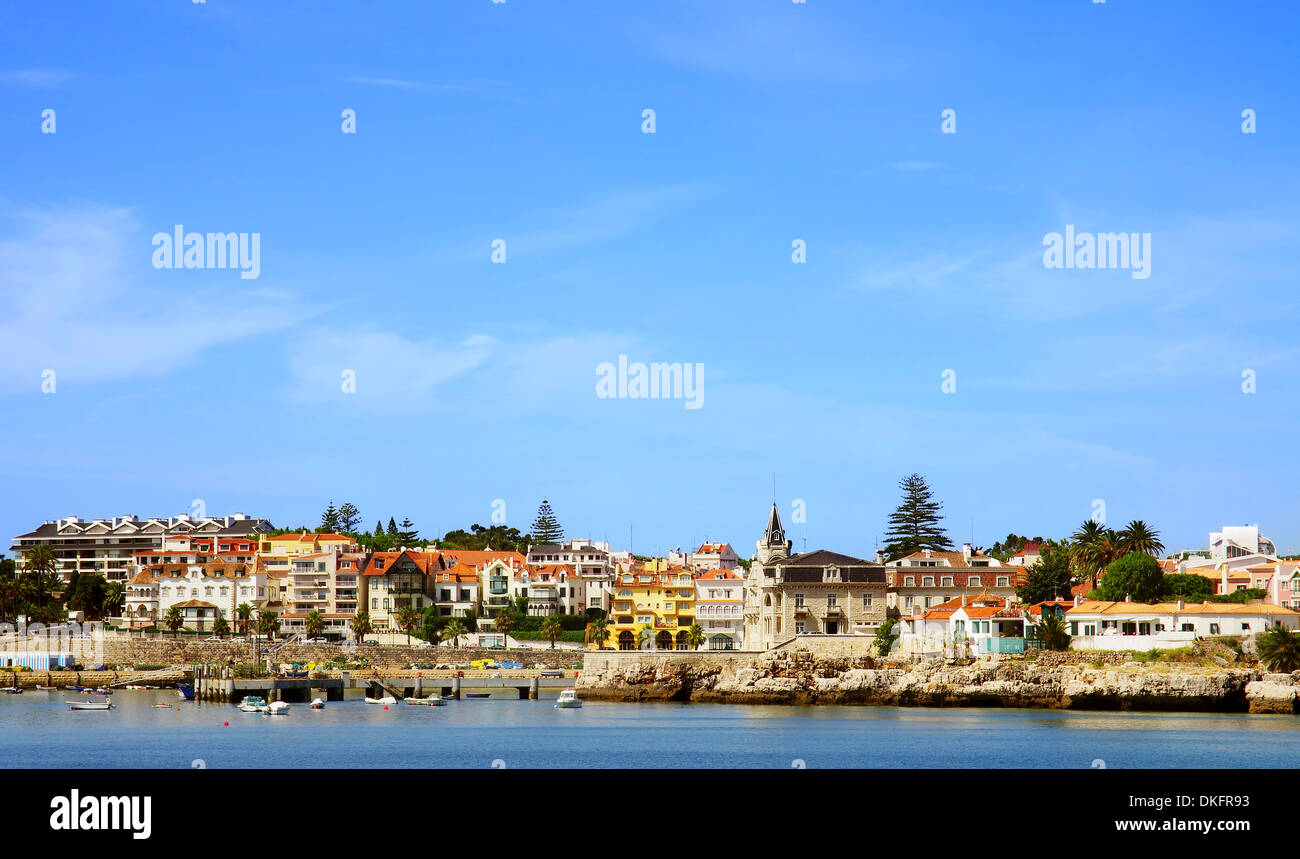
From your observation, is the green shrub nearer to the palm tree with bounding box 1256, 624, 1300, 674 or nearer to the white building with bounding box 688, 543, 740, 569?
the white building with bounding box 688, 543, 740, 569

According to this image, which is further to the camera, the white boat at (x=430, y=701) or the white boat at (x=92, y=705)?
the white boat at (x=430, y=701)

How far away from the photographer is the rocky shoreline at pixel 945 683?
6062 centimetres

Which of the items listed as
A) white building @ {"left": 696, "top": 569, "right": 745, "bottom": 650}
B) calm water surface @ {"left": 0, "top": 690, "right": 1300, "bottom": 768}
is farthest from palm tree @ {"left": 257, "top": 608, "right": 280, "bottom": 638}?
calm water surface @ {"left": 0, "top": 690, "right": 1300, "bottom": 768}

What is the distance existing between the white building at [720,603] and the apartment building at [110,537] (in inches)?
2217

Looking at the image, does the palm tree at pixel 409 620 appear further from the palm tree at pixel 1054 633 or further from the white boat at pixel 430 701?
the palm tree at pixel 1054 633

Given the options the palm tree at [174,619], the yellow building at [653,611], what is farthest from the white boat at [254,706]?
the palm tree at [174,619]

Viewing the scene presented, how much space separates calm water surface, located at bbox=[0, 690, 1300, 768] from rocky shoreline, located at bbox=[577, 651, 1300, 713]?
218cm

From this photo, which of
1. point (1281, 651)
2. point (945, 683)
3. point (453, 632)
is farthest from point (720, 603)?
point (1281, 651)

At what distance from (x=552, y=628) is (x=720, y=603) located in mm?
14175

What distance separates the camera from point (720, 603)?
111375mm

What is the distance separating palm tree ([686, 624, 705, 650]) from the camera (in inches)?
4090
